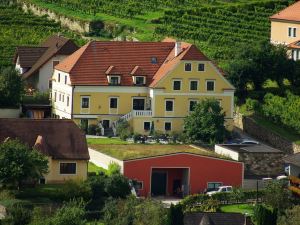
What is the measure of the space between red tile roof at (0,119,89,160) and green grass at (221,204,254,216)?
6.57 m

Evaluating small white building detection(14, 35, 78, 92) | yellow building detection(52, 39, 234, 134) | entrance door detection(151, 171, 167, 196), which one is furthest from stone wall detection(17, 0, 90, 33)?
entrance door detection(151, 171, 167, 196)

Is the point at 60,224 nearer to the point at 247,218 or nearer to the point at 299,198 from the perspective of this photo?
the point at 247,218

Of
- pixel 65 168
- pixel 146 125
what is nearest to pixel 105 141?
pixel 146 125

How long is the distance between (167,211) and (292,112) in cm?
1900

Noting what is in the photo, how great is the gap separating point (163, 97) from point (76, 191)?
15569 mm

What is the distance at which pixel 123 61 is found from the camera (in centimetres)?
9756

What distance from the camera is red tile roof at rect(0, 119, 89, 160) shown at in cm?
8519

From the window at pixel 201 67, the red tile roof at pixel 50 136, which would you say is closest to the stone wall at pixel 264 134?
the window at pixel 201 67

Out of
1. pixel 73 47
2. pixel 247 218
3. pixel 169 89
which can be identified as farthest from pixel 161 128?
pixel 247 218

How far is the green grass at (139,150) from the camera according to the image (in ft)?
286

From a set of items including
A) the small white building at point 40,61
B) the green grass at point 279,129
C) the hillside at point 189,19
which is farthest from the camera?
the hillside at point 189,19

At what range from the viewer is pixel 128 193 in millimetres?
83750

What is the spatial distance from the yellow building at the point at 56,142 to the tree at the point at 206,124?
8.54m

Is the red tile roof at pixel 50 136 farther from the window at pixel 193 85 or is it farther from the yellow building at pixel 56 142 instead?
the window at pixel 193 85
